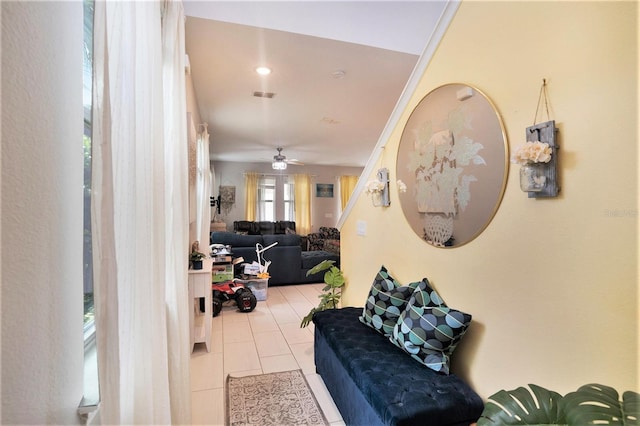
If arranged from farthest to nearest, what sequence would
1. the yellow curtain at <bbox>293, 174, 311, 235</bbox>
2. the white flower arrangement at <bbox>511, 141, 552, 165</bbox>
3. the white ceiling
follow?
the yellow curtain at <bbox>293, 174, 311, 235</bbox>
the white ceiling
the white flower arrangement at <bbox>511, 141, 552, 165</bbox>

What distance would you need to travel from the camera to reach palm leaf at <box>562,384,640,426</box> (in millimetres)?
736

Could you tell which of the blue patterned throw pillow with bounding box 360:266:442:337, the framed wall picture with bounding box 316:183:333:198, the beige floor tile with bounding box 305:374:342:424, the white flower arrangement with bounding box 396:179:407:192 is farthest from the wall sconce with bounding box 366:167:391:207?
the framed wall picture with bounding box 316:183:333:198

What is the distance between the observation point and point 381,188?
7.69ft

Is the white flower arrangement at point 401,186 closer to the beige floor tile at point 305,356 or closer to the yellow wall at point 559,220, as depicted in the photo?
the yellow wall at point 559,220

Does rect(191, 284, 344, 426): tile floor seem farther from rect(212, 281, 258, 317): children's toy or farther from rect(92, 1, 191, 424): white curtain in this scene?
rect(92, 1, 191, 424): white curtain

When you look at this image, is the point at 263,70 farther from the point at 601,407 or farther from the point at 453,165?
the point at 601,407

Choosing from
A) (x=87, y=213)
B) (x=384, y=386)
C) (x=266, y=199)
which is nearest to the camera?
(x=87, y=213)

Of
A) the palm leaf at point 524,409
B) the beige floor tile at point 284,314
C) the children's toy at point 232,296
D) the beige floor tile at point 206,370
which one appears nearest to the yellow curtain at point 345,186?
the beige floor tile at point 284,314

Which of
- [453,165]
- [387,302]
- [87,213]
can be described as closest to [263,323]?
[387,302]

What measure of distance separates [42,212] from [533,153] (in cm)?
153

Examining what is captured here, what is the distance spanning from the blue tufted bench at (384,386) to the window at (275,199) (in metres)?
7.10

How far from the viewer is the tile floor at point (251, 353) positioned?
2092 mm

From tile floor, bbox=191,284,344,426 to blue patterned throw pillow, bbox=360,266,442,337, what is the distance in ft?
2.13

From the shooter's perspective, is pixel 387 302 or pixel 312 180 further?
pixel 312 180
